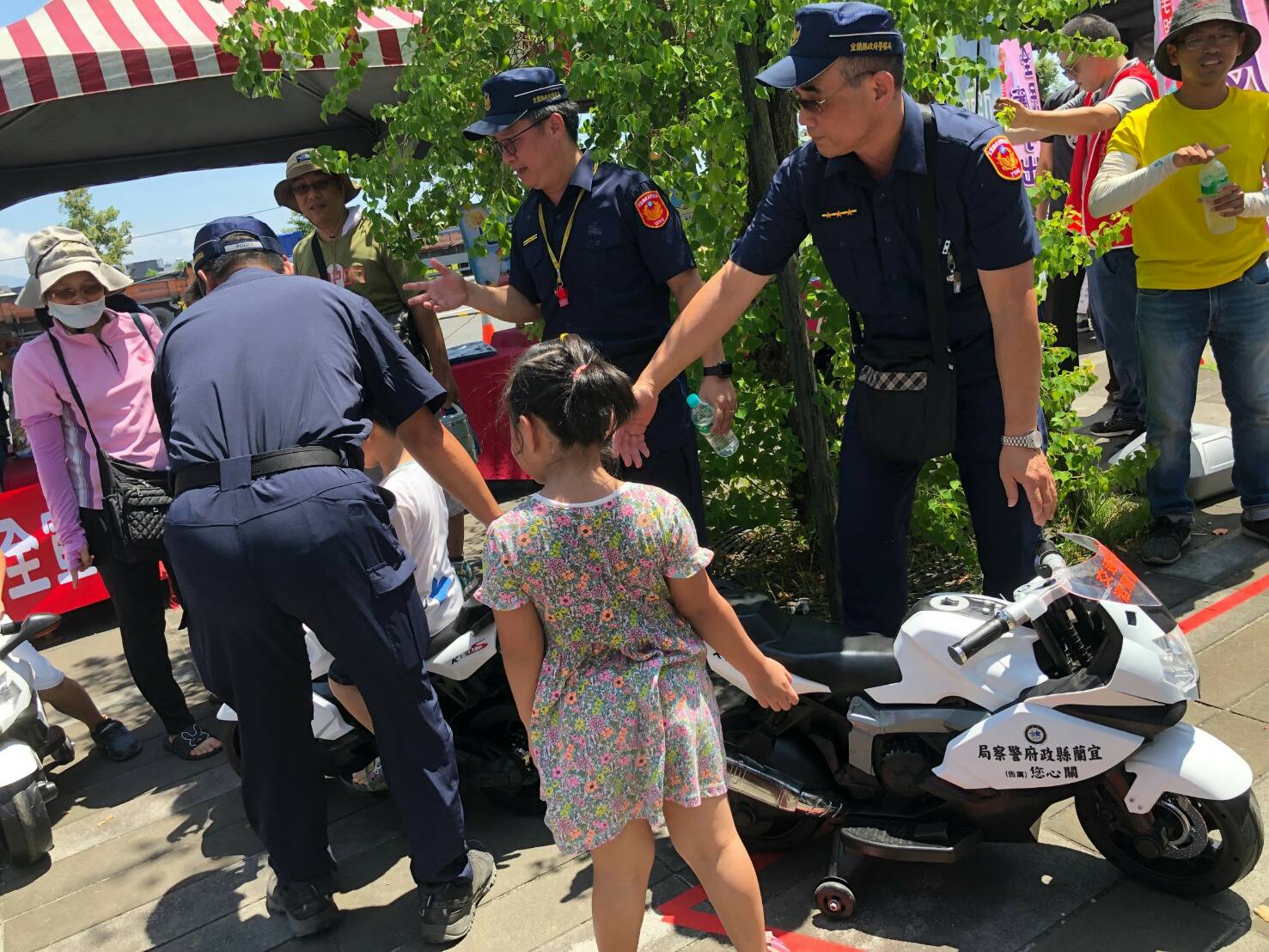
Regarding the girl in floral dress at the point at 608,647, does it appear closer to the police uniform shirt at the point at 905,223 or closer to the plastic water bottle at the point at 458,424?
the police uniform shirt at the point at 905,223

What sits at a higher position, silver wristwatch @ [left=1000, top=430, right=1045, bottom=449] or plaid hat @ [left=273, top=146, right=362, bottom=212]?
plaid hat @ [left=273, top=146, right=362, bottom=212]

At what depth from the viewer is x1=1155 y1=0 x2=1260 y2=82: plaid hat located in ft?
12.3

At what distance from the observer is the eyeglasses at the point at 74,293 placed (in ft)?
12.7

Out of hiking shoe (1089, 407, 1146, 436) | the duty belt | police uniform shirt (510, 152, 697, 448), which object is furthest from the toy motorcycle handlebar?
hiking shoe (1089, 407, 1146, 436)

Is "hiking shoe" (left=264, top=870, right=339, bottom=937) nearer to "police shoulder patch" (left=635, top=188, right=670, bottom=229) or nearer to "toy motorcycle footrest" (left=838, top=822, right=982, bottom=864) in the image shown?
"toy motorcycle footrest" (left=838, top=822, right=982, bottom=864)

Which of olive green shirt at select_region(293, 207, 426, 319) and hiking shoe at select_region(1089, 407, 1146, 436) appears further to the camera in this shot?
hiking shoe at select_region(1089, 407, 1146, 436)

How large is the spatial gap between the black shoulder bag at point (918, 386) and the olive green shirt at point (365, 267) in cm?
236

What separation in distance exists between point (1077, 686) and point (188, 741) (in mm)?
3395

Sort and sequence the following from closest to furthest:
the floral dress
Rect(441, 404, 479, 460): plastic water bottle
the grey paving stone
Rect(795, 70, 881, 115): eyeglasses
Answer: the floral dress < the grey paving stone < Rect(795, 70, 881, 115): eyeglasses < Rect(441, 404, 479, 460): plastic water bottle

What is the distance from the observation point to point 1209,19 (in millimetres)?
3744

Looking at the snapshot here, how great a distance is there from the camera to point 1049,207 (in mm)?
6855

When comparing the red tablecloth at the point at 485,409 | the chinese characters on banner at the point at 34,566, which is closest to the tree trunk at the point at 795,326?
the red tablecloth at the point at 485,409

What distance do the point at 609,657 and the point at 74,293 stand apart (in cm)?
286

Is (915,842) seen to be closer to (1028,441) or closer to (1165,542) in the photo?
(1028,441)
